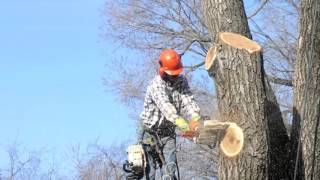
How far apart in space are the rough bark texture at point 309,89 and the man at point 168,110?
1101 mm

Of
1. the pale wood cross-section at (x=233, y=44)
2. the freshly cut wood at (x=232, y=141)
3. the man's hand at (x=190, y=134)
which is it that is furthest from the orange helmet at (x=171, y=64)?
the freshly cut wood at (x=232, y=141)

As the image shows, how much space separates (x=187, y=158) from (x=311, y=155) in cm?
1867

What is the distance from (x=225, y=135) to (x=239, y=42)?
0.92m

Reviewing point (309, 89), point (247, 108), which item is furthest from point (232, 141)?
point (309, 89)

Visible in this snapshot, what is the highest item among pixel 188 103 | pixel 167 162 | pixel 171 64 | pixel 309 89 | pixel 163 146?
pixel 171 64

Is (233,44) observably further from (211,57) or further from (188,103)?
(188,103)

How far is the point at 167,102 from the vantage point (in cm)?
716

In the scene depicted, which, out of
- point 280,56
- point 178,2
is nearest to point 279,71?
point 280,56

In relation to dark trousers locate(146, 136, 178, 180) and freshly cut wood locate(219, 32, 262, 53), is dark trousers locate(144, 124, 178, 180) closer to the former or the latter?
dark trousers locate(146, 136, 178, 180)

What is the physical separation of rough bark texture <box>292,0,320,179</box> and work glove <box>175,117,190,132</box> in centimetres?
121

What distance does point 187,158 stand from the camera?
25.7m

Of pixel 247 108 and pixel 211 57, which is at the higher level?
pixel 211 57

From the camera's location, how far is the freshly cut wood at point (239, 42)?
6625mm

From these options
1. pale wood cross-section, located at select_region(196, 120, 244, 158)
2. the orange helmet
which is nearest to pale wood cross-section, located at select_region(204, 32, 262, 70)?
the orange helmet
